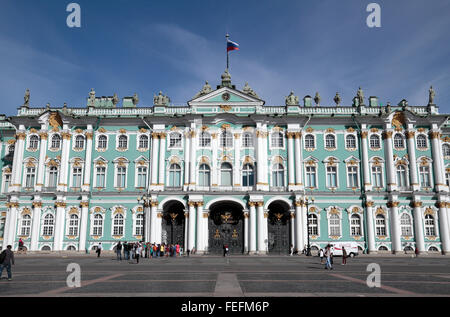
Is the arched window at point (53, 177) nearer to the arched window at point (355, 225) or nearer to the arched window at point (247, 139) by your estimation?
the arched window at point (247, 139)

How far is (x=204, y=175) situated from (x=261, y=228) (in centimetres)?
946

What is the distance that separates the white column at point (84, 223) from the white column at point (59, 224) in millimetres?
2325

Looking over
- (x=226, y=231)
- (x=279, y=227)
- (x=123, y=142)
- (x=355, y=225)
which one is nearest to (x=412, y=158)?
(x=355, y=225)

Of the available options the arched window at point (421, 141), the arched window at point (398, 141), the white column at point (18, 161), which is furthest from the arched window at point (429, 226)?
the white column at point (18, 161)

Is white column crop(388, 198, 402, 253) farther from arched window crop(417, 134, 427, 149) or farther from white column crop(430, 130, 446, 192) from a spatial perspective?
arched window crop(417, 134, 427, 149)

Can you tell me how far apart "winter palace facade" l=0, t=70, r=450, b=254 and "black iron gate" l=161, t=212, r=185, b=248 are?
5.7 inches

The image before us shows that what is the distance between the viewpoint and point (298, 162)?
4869 centimetres

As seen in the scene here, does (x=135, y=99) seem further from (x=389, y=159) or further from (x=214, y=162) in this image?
(x=389, y=159)

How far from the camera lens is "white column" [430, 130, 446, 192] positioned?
48719 mm

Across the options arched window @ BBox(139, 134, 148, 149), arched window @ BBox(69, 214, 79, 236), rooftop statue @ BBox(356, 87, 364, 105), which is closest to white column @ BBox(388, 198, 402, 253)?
rooftop statue @ BBox(356, 87, 364, 105)

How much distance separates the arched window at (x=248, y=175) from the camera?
1911 inches

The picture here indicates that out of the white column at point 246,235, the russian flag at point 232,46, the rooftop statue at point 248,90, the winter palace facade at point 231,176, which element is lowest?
the white column at point 246,235

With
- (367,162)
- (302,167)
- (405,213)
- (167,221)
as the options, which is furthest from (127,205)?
(405,213)
